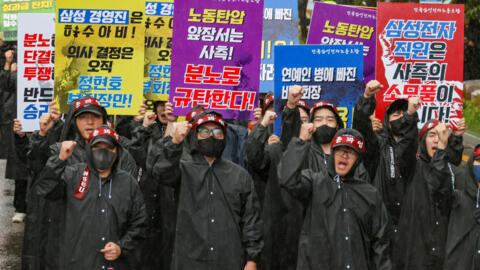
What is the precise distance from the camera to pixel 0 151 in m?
12.9

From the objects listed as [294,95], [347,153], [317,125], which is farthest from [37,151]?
[347,153]

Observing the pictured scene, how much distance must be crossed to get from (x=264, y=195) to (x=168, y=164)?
2.08 metres

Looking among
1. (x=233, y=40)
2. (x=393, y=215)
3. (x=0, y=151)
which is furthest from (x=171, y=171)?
(x=0, y=151)

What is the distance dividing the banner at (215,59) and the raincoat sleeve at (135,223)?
1236mm

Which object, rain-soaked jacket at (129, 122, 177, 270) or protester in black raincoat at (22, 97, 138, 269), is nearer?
protester in black raincoat at (22, 97, 138, 269)

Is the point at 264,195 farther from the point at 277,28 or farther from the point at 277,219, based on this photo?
the point at 277,28

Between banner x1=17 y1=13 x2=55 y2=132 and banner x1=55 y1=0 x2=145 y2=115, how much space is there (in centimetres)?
45

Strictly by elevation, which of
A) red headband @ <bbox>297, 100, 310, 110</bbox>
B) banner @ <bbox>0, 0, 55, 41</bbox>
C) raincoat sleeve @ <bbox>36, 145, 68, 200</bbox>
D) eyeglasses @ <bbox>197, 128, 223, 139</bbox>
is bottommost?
raincoat sleeve @ <bbox>36, 145, 68, 200</bbox>

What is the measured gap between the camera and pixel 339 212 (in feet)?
20.0

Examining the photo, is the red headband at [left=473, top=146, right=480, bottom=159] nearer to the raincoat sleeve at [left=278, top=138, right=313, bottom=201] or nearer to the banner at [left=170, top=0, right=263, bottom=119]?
the raincoat sleeve at [left=278, top=138, right=313, bottom=201]

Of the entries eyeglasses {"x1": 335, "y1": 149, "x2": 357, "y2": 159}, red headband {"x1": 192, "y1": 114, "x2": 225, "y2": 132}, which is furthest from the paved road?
eyeglasses {"x1": 335, "y1": 149, "x2": 357, "y2": 159}

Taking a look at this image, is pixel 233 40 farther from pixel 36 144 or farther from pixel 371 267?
pixel 371 267

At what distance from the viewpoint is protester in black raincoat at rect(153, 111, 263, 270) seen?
6434 mm

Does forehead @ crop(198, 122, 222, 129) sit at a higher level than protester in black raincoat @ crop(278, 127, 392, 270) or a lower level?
higher
